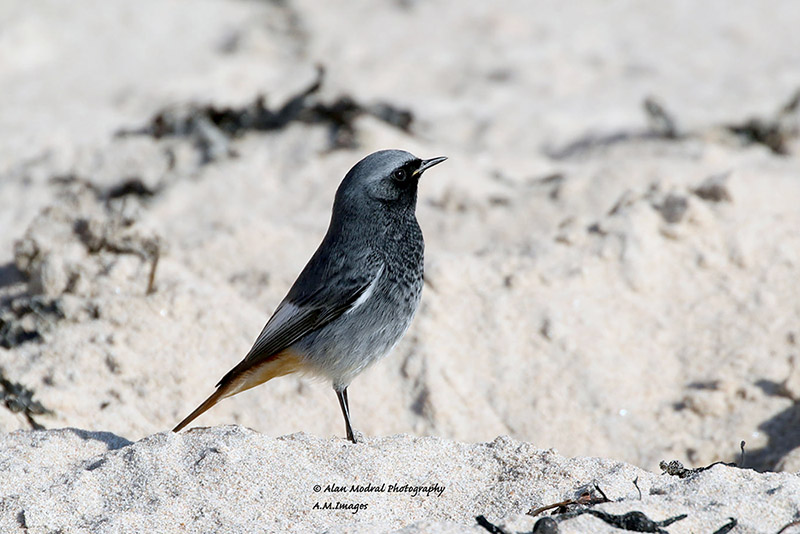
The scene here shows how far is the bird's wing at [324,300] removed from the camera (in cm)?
406

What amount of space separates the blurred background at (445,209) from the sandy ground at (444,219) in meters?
0.02

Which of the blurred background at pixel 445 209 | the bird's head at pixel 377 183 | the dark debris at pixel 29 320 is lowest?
the blurred background at pixel 445 209

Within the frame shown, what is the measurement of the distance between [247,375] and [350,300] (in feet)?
1.81

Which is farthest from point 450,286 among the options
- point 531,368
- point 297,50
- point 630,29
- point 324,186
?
point 630,29

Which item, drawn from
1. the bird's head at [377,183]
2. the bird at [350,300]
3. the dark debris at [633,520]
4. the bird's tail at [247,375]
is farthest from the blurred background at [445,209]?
the dark debris at [633,520]

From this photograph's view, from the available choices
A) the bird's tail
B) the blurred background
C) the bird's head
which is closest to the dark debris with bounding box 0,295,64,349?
the blurred background

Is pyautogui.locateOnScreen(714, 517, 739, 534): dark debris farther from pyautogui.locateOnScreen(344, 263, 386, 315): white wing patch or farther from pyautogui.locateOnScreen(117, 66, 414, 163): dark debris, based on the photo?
pyautogui.locateOnScreen(117, 66, 414, 163): dark debris

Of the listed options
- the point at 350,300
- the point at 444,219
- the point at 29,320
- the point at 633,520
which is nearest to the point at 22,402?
the point at 29,320

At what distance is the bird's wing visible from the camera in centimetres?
406

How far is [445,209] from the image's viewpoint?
6266mm

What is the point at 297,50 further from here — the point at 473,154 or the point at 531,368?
the point at 531,368

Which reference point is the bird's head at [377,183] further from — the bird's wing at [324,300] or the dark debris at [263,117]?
the dark debris at [263,117]

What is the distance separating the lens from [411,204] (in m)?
4.42

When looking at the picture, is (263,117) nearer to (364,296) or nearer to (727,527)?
(364,296)
